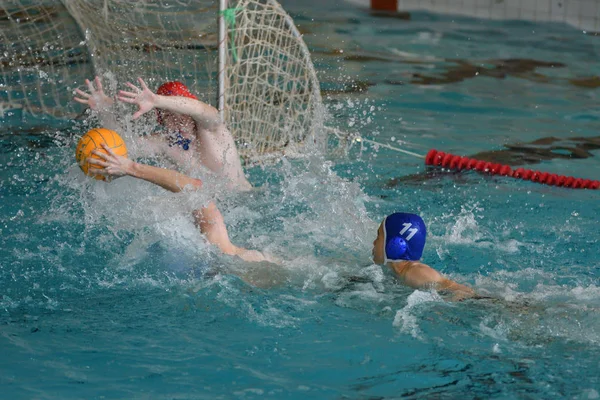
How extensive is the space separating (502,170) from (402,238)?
252 cm

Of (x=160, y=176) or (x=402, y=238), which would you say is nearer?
(x=160, y=176)

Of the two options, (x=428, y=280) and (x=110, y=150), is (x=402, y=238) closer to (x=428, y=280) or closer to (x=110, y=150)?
(x=428, y=280)

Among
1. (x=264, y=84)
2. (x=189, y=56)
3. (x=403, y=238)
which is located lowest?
(x=403, y=238)

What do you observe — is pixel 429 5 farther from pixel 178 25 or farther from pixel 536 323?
pixel 536 323

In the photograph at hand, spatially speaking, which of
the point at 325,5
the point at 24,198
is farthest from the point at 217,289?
the point at 325,5

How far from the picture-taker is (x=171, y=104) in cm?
426

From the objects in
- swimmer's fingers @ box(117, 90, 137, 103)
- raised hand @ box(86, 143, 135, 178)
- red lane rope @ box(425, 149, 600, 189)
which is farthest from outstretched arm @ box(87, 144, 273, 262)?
red lane rope @ box(425, 149, 600, 189)

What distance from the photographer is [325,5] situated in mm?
11391

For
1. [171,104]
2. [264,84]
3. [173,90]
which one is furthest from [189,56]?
[171,104]

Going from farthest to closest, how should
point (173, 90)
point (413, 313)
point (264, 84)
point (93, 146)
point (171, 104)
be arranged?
point (264, 84), point (173, 90), point (171, 104), point (93, 146), point (413, 313)

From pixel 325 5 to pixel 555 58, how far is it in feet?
11.7

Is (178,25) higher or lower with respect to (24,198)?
higher

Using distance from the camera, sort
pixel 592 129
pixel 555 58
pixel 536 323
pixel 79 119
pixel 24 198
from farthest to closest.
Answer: pixel 555 58 < pixel 592 129 < pixel 79 119 < pixel 24 198 < pixel 536 323

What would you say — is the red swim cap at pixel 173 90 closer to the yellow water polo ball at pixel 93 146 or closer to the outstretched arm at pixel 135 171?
the yellow water polo ball at pixel 93 146
